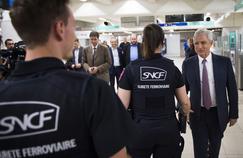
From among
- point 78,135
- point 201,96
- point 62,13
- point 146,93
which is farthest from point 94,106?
point 201,96

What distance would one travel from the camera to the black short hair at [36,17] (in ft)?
3.10

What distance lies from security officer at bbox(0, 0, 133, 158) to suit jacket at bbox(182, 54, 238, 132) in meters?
2.00

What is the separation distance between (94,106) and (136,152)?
1448 mm

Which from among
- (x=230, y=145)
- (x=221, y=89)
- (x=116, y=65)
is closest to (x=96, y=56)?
(x=116, y=65)

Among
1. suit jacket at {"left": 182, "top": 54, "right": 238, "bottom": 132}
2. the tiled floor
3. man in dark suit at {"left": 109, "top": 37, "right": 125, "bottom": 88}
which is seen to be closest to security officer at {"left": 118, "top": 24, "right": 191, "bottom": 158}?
suit jacket at {"left": 182, "top": 54, "right": 238, "bottom": 132}

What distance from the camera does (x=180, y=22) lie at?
1922cm

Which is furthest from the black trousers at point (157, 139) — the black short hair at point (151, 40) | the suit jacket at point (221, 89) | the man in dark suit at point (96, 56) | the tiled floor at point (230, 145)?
the man in dark suit at point (96, 56)

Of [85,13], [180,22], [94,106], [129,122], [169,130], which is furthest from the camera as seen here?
[180,22]

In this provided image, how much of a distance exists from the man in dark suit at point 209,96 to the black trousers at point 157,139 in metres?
0.65

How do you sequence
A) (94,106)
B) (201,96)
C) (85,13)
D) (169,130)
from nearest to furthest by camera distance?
(94,106) < (169,130) < (201,96) < (85,13)

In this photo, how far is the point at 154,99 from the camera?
2.28 metres

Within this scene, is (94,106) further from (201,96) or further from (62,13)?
(201,96)

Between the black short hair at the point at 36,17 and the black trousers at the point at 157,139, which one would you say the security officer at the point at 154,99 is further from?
the black short hair at the point at 36,17

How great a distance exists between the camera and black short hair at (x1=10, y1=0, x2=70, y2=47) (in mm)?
944
